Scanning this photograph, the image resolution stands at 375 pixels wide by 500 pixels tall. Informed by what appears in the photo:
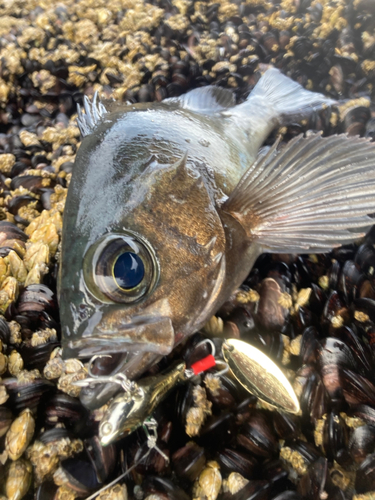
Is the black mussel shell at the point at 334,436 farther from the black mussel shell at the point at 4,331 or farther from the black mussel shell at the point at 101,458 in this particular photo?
the black mussel shell at the point at 4,331

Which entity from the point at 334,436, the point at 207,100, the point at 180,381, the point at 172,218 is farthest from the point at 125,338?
the point at 207,100

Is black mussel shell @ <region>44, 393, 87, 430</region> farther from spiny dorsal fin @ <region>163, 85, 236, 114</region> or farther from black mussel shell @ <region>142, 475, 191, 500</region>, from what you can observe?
spiny dorsal fin @ <region>163, 85, 236, 114</region>

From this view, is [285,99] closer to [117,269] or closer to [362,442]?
[117,269]

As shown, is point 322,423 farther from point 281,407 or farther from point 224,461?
point 224,461

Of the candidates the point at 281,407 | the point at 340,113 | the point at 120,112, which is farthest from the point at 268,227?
the point at 340,113

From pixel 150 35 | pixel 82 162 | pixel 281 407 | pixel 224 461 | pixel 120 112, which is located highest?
pixel 150 35

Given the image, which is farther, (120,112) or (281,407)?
(120,112)

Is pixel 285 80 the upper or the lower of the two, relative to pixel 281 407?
upper

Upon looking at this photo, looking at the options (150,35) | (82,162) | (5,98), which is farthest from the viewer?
(150,35)
